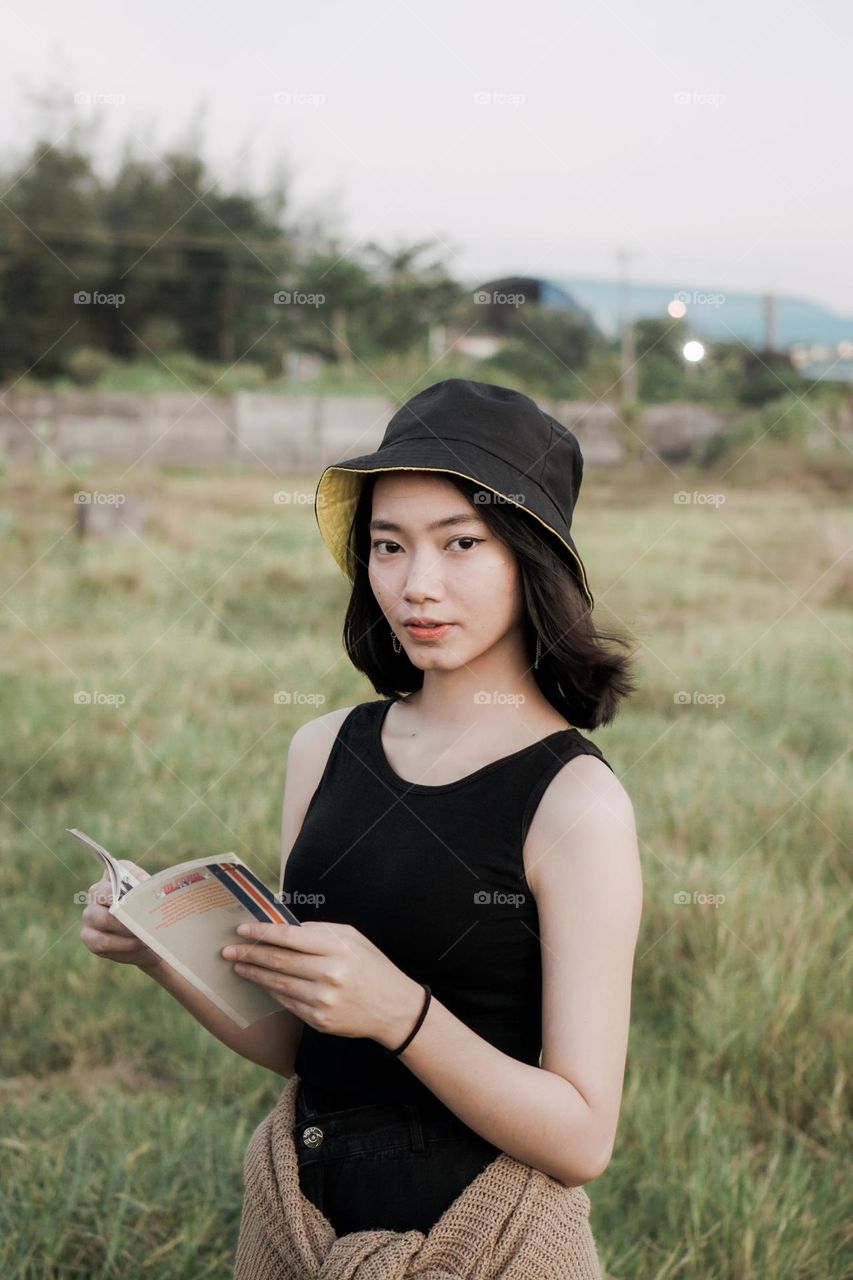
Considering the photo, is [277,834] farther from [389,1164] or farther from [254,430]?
[254,430]

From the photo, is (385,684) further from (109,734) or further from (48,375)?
(48,375)

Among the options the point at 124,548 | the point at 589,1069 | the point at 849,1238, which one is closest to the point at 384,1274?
the point at 589,1069

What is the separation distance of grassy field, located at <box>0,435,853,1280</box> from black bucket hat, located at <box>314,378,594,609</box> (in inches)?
8.8

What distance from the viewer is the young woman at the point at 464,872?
1.32 metres

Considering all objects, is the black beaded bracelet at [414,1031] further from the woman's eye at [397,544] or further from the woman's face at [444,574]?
the woman's eye at [397,544]

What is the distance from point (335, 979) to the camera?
4.10 ft

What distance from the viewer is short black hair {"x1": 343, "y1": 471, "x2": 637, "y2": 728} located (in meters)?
1.49

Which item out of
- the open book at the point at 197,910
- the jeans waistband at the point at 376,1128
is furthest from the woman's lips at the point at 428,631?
the jeans waistband at the point at 376,1128

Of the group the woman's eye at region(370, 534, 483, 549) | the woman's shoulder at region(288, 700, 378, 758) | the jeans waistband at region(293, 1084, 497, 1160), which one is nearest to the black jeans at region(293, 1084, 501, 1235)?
the jeans waistband at region(293, 1084, 497, 1160)

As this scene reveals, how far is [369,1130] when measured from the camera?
1.46 m

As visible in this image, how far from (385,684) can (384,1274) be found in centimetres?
78

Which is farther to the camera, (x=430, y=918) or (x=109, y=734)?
(x=109, y=734)

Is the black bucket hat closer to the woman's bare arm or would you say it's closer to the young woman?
the young woman

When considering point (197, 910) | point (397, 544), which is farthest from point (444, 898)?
point (397, 544)
